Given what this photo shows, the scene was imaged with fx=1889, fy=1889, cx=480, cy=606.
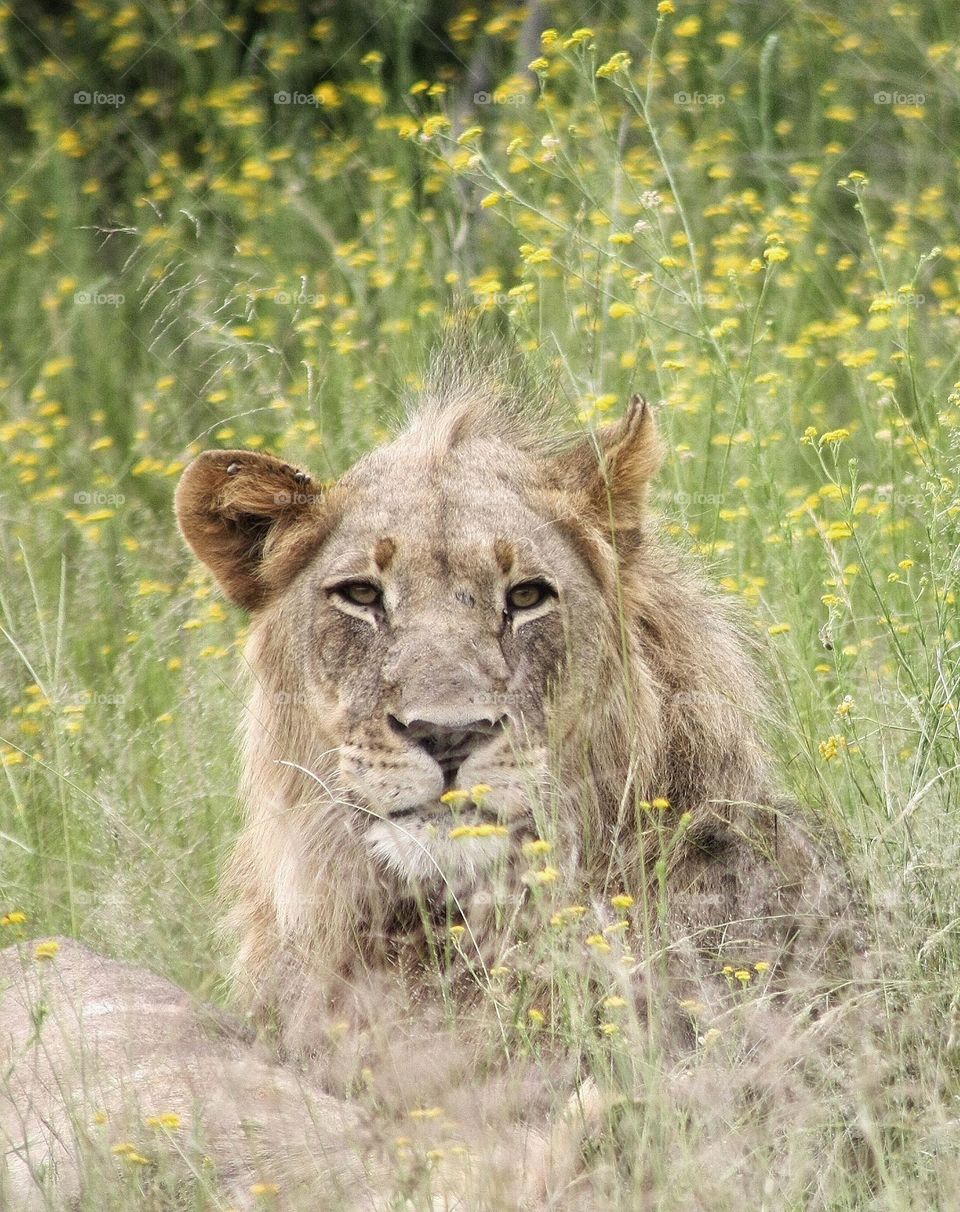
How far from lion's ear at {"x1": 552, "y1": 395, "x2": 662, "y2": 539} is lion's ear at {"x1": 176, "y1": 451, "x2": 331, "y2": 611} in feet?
1.89

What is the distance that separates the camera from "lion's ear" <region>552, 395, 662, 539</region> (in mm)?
4227

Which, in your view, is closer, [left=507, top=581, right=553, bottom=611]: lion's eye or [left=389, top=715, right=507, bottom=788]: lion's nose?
[left=389, top=715, right=507, bottom=788]: lion's nose

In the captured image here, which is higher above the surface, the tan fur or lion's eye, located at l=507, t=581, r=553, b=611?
lion's eye, located at l=507, t=581, r=553, b=611

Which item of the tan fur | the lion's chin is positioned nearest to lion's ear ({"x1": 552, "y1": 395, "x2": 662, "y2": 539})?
the lion's chin

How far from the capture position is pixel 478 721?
12.3 feet

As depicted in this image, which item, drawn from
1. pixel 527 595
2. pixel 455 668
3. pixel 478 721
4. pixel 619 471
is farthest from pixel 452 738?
pixel 619 471

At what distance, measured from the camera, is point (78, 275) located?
9.21 m

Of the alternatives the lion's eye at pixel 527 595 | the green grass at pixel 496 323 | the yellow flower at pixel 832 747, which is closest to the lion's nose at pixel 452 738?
the lion's eye at pixel 527 595

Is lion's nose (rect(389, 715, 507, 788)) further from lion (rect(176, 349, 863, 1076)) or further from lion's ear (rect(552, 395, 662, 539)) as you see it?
lion's ear (rect(552, 395, 662, 539))

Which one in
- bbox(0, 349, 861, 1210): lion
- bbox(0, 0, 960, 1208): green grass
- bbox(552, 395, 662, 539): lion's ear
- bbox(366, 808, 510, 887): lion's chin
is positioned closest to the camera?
bbox(0, 349, 861, 1210): lion

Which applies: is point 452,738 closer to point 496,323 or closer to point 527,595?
point 527,595

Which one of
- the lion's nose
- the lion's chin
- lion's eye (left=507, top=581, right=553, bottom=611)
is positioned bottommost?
the lion's chin

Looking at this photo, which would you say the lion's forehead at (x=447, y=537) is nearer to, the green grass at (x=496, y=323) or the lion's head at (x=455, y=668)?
the lion's head at (x=455, y=668)

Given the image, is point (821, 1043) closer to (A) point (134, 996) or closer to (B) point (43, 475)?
(A) point (134, 996)
